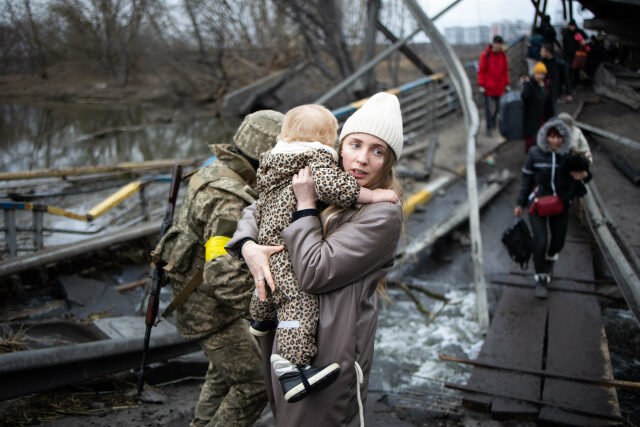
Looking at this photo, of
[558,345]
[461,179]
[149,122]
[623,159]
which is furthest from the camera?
[149,122]

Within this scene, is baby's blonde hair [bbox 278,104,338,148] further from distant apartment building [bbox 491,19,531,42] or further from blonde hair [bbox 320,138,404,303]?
distant apartment building [bbox 491,19,531,42]

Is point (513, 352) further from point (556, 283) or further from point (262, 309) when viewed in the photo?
point (262, 309)

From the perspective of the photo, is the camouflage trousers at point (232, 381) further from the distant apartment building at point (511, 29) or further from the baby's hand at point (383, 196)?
the distant apartment building at point (511, 29)

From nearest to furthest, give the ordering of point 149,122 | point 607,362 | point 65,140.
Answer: point 607,362 → point 65,140 → point 149,122

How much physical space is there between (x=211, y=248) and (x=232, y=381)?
2.58ft

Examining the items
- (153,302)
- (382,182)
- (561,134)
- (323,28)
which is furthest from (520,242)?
(323,28)

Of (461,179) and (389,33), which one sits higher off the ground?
(389,33)

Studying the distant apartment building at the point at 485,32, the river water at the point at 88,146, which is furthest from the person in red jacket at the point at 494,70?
the river water at the point at 88,146

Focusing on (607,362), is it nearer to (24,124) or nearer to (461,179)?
(461,179)

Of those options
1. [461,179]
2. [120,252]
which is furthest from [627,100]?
[120,252]

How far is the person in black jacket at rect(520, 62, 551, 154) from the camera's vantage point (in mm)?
7543

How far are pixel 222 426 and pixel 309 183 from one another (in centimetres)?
155

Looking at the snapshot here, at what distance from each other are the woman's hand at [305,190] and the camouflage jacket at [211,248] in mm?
765

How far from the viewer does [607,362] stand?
3725 millimetres
